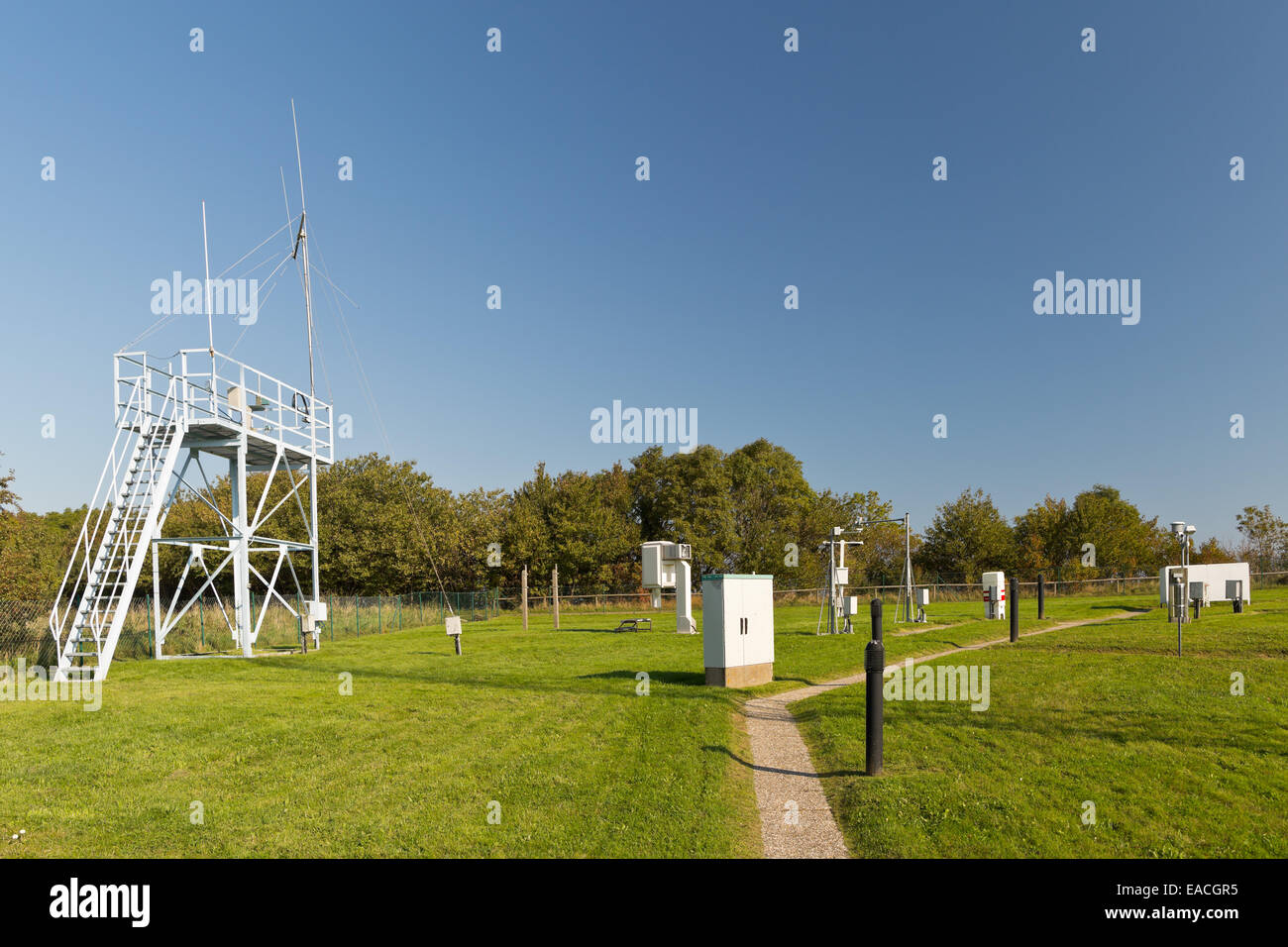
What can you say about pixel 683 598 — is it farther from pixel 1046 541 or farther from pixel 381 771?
pixel 1046 541

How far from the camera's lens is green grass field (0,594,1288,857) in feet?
18.9

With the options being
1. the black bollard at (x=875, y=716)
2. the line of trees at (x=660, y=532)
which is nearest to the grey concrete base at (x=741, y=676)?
the black bollard at (x=875, y=716)

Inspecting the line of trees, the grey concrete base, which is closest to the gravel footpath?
the grey concrete base

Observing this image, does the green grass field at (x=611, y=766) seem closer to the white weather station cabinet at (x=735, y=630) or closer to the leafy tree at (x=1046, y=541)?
the white weather station cabinet at (x=735, y=630)

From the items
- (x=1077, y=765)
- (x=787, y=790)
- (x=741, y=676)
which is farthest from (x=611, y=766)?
(x=741, y=676)

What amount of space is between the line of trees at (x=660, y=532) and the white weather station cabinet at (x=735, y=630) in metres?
34.4

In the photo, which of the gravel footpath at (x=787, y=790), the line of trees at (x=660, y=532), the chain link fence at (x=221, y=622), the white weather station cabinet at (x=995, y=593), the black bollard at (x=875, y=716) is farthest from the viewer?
the line of trees at (x=660, y=532)

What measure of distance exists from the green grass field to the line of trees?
35111mm

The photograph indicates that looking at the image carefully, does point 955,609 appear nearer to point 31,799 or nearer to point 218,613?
point 218,613

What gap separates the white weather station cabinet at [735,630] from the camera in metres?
13.4

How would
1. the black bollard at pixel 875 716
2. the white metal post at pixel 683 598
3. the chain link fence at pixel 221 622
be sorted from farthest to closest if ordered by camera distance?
the white metal post at pixel 683 598 → the chain link fence at pixel 221 622 → the black bollard at pixel 875 716

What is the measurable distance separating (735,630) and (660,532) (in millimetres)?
45967

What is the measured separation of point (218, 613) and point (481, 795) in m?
23.6

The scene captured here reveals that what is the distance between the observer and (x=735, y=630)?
1360 cm
